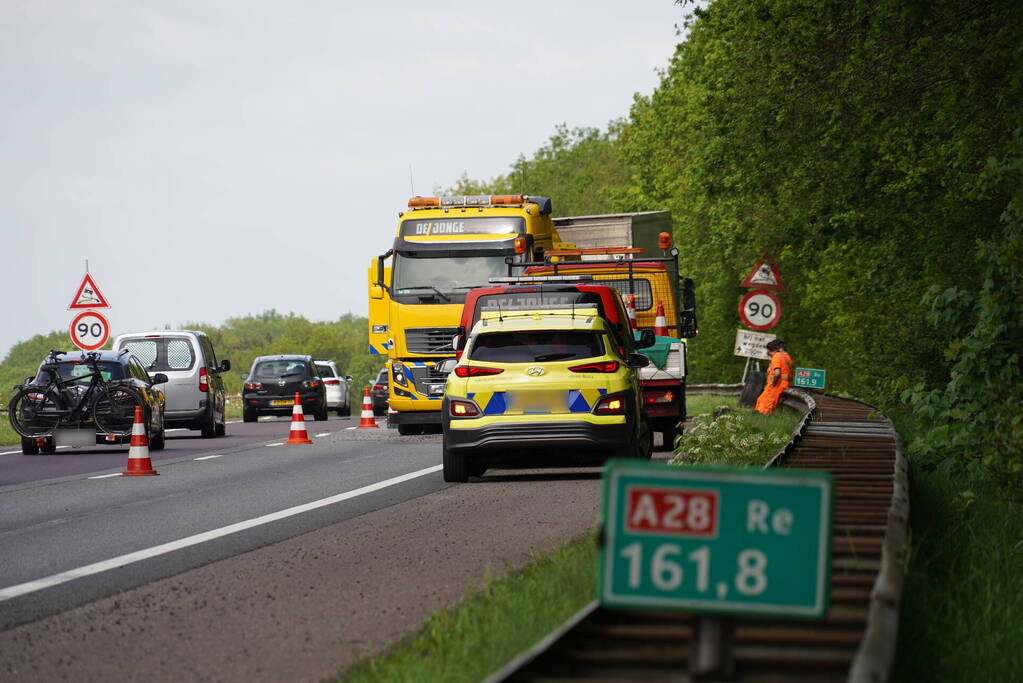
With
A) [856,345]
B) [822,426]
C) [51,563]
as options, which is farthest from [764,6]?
[856,345]

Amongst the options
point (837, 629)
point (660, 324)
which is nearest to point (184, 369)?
point (660, 324)

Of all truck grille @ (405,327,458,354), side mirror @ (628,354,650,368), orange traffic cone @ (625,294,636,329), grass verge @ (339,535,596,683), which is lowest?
grass verge @ (339,535,596,683)

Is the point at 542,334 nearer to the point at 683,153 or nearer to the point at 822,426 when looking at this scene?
the point at 822,426

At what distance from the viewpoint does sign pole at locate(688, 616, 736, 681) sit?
15.5ft

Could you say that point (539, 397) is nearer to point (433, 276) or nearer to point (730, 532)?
point (433, 276)

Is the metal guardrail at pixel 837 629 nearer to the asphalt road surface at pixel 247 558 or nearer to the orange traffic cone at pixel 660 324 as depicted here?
the asphalt road surface at pixel 247 558

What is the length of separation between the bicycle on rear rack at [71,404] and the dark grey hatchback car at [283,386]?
16528mm

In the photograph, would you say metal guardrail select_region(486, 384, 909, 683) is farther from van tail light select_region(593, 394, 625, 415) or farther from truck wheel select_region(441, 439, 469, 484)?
truck wheel select_region(441, 439, 469, 484)

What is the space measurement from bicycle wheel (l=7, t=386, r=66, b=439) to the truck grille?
534 centimetres

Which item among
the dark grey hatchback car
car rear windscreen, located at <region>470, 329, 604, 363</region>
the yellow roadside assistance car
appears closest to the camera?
the yellow roadside assistance car

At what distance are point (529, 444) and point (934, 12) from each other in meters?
5.40

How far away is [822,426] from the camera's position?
19172 millimetres

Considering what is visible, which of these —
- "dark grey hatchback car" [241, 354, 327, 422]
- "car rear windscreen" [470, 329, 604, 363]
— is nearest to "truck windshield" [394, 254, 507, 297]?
"car rear windscreen" [470, 329, 604, 363]

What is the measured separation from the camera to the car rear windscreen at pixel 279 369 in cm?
4031
